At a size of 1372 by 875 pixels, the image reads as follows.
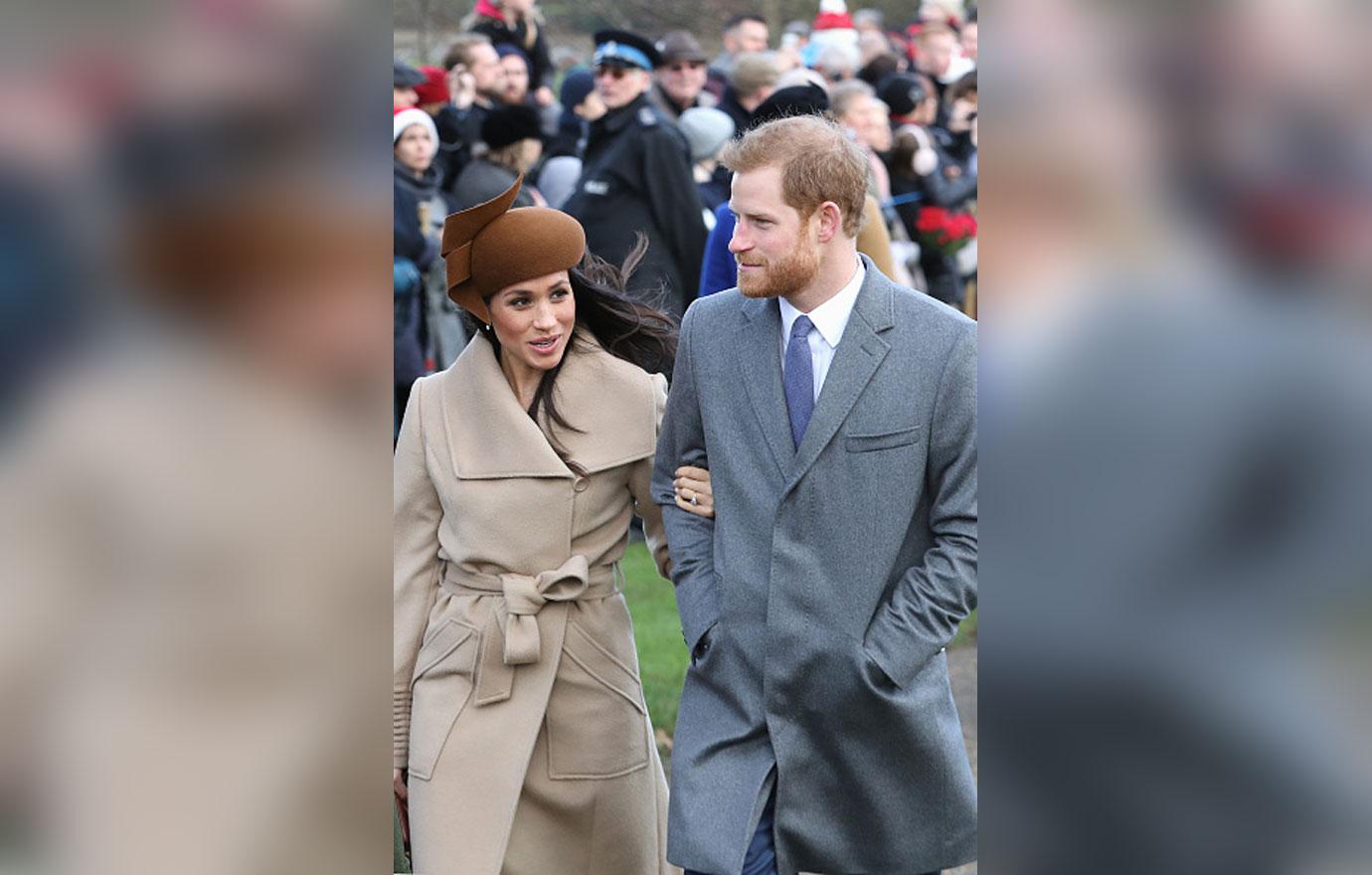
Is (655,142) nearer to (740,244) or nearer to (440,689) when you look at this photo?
(440,689)

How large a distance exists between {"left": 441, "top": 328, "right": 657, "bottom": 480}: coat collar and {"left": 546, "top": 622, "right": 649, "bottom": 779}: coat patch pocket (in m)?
0.34

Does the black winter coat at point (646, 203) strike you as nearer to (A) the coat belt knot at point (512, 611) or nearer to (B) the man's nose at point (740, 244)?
(A) the coat belt knot at point (512, 611)

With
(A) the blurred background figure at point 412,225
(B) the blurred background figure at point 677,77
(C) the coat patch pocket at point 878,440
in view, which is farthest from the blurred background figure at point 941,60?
(C) the coat patch pocket at point 878,440

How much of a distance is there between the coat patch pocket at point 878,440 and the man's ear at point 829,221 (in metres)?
0.37

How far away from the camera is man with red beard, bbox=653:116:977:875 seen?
308 cm

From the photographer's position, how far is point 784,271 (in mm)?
3186

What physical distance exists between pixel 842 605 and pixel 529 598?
2.48 ft

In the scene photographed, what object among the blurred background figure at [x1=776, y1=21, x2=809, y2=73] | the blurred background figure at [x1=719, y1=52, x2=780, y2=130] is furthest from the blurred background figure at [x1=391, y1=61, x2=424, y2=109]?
the blurred background figure at [x1=776, y1=21, x2=809, y2=73]

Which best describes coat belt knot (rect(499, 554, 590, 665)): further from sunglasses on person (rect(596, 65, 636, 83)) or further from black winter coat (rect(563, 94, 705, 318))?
sunglasses on person (rect(596, 65, 636, 83))

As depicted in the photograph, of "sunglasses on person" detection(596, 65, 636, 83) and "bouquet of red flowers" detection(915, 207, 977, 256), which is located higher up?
"sunglasses on person" detection(596, 65, 636, 83)

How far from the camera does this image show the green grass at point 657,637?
20.6 ft

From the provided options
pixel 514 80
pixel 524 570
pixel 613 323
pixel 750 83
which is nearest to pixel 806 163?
pixel 613 323

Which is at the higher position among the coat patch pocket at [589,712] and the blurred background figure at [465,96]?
the blurred background figure at [465,96]
